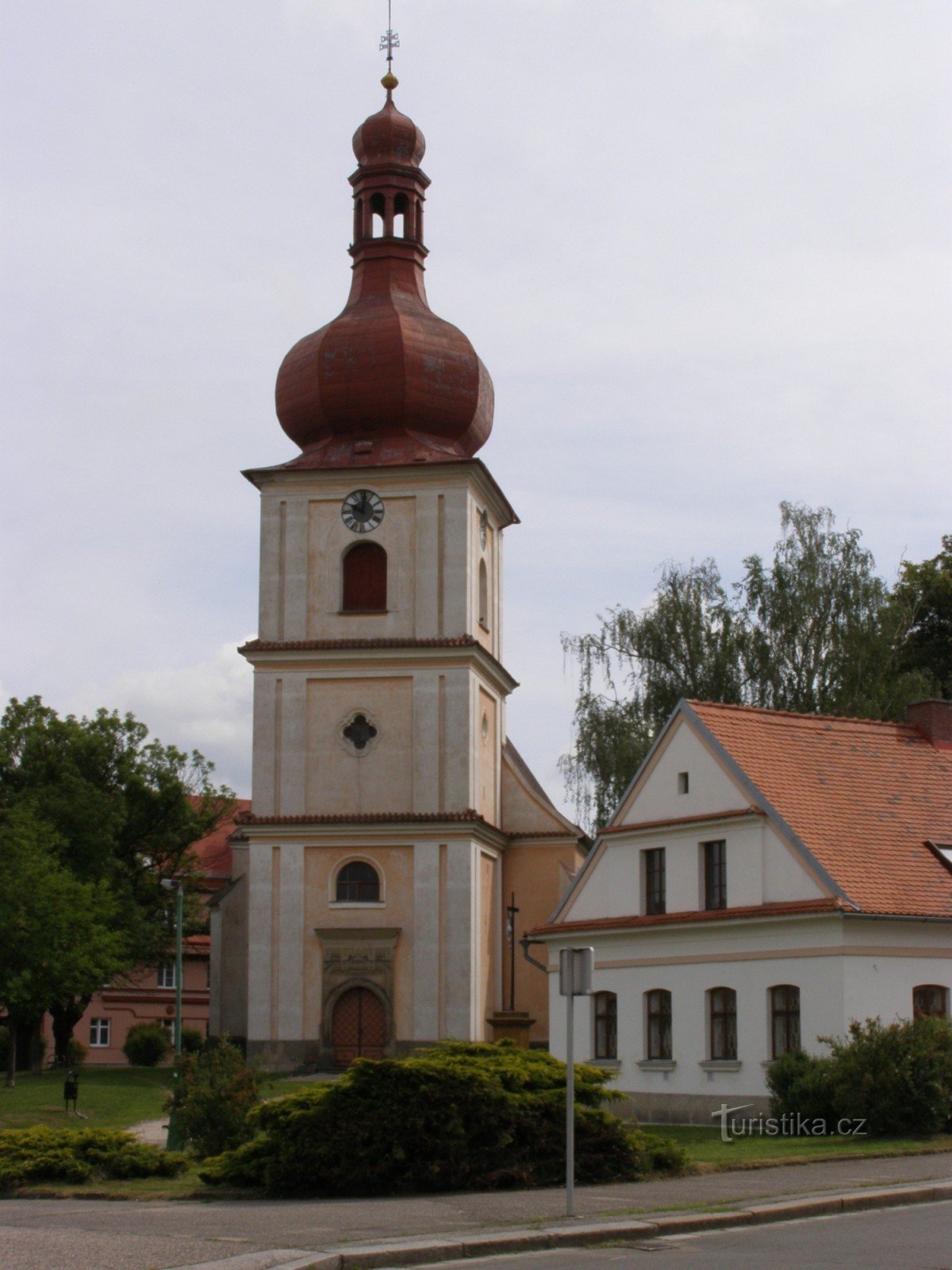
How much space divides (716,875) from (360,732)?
15199 mm

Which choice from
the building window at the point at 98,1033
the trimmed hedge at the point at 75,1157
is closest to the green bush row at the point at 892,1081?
the trimmed hedge at the point at 75,1157

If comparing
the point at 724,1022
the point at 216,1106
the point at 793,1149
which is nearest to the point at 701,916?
the point at 724,1022

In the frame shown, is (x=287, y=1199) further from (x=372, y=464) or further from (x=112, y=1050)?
(x=112, y=1050)

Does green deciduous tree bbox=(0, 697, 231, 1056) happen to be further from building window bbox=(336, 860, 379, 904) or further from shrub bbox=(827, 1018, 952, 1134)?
shrub bbox=(827, 1018, 952, 1134)

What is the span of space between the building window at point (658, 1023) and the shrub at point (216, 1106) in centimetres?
992

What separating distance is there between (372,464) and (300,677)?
5.64 meters

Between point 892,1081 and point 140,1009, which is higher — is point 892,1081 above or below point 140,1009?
above

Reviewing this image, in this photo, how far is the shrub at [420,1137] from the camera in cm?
1642

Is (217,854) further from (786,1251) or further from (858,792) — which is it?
(786,1251)

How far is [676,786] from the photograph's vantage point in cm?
3070

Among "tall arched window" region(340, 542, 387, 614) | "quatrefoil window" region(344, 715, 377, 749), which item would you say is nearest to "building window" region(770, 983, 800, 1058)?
"quatrefoil window" region(344, 715, 377, 749)

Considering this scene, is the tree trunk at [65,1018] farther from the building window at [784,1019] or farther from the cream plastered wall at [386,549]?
the building window at [784,1019]

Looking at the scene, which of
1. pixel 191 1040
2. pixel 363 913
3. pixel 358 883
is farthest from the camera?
pixel 191 1040

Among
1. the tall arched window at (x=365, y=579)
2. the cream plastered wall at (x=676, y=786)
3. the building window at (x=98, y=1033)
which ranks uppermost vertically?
the tall arched window at (x=365, y=579)
